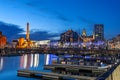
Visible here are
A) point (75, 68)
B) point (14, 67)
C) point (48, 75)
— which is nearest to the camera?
point (48, 75)

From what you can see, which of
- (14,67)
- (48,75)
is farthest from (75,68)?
(14,67)

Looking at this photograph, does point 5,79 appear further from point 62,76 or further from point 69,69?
point 62,76

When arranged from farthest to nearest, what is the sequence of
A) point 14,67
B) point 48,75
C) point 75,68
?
point 14,67 → point 75,68 → point 48,75

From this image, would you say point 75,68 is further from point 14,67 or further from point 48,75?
point 14,67

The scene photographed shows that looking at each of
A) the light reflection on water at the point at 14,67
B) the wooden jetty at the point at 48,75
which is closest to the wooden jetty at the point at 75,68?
the light reflection on water at the point at 14,67

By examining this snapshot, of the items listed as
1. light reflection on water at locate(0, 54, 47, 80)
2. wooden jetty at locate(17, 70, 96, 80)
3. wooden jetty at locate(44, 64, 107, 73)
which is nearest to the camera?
wooden jetty at locate(17, 70, 96, 80)

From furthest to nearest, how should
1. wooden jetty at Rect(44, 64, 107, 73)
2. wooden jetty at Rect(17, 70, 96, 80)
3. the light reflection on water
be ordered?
1. the light reflection on water
2. wooden jetty at Rect(44, 64, 107, 73)
3. wooden jetty at Rect(17, 70, 96, 80)

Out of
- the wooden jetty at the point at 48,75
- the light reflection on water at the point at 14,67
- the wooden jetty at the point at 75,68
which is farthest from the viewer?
the light reflection on water at the point at 14,67

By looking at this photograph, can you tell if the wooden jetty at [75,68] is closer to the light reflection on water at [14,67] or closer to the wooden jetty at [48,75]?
the light reflection on water at [14,67]

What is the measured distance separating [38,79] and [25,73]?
4883mm

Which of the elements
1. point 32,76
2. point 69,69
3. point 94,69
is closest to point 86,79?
point 32,76

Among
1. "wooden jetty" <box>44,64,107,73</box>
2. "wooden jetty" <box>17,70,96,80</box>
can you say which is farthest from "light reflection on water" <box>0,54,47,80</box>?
"wooden jetty" <box>44,64,107,73</box>

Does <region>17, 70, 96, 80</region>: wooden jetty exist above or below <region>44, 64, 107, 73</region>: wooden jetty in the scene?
below

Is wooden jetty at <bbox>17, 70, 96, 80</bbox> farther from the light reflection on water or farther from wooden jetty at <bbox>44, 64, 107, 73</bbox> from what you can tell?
wooden jetty at <bbox>44, 64, 107, 73</bbox>
